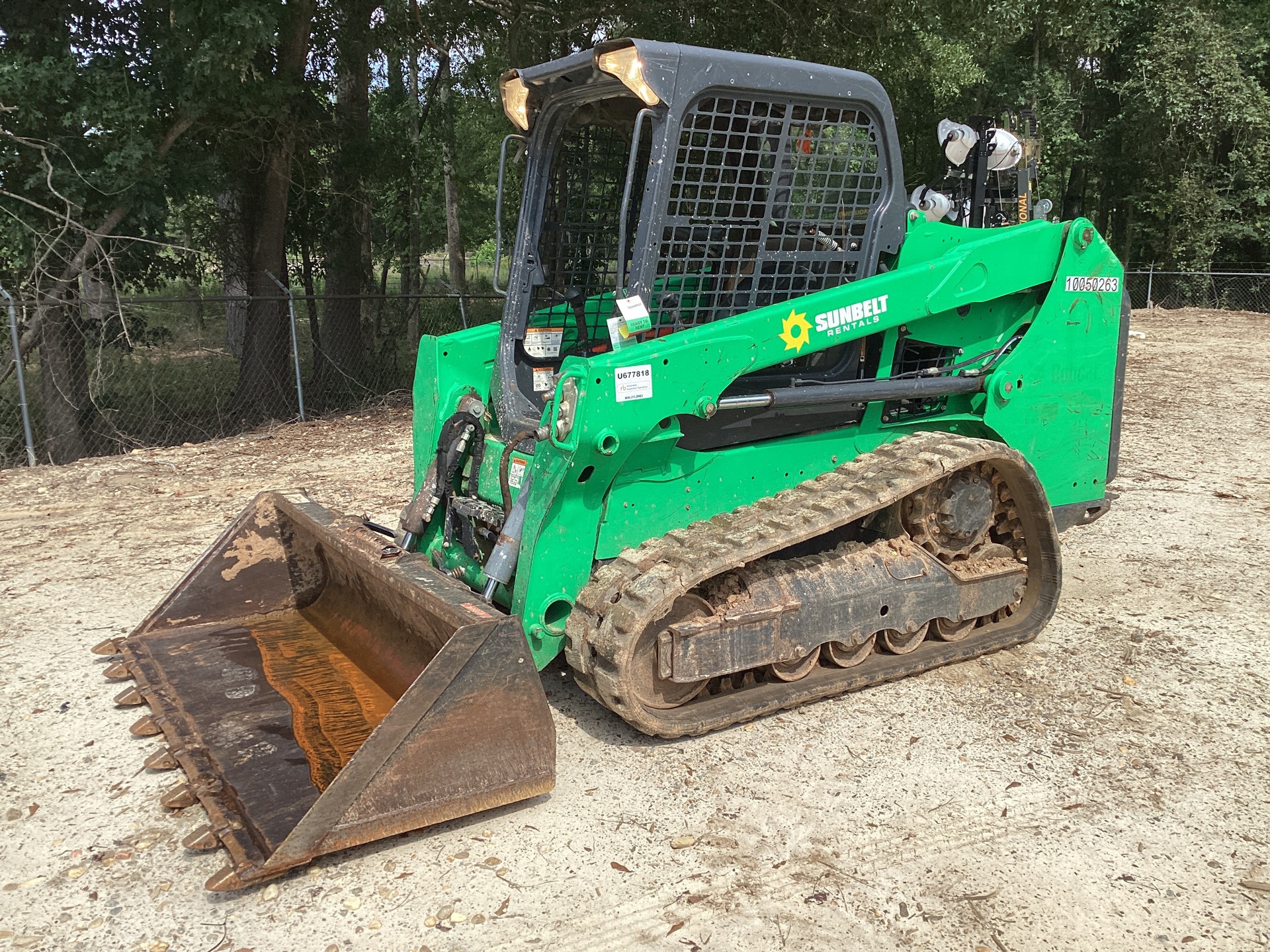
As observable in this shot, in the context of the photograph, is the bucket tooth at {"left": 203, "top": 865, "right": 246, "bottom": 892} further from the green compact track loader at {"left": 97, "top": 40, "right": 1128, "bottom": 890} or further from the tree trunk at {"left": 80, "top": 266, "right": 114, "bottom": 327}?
the tree trunk at {"left": 80, "top": 266, "right": 114, "bottom": 327}

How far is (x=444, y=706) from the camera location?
3.21m

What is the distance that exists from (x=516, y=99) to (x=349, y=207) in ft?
30.5

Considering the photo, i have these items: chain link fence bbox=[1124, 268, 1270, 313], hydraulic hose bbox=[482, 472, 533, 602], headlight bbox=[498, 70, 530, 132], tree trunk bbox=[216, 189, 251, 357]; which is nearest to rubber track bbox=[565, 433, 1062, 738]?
hydraulic hose bbox=[482, 472, 533, 602]

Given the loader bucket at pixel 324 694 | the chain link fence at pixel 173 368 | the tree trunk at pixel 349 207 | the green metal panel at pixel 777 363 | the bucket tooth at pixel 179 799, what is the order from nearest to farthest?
1. the loader bucket at pixel 324 694
2. the bucket tooth at pixel 179 799
3. the green metal panel at pixel 777 363
4. the chain link fence at pixel 173 368
5. the tree trunk at pixel 349 207

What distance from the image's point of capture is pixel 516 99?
15.2ft

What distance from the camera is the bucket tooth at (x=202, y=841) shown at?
3252 millimetres

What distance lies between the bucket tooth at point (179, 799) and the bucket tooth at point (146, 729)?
556 mm

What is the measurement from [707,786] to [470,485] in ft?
5.71


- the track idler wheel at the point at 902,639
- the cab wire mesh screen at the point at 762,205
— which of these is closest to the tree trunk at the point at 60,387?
the cab wire mesh screen at the point at 762,205

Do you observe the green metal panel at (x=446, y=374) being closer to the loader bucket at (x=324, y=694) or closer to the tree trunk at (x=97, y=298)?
the loader bucket at (x=324, y=694)

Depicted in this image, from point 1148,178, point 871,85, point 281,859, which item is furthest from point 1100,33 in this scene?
point 281,859

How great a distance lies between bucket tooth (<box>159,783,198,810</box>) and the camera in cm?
351

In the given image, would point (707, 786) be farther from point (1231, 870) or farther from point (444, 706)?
point (1231, 870)

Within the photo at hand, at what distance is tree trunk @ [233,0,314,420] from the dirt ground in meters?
6.15
